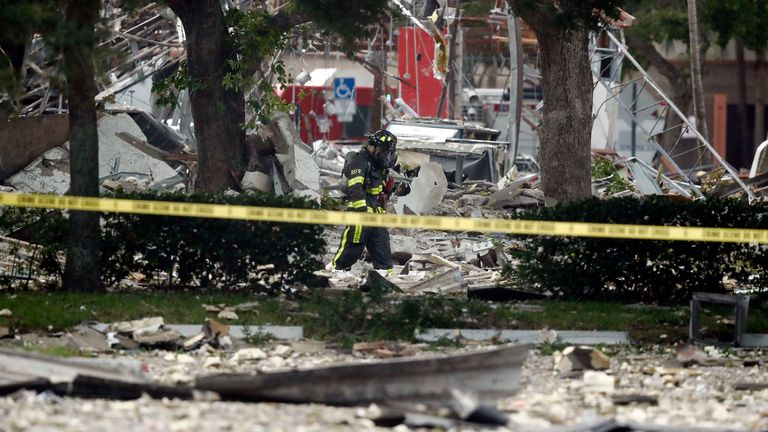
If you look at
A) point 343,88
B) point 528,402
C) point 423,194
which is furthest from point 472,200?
point 528,402

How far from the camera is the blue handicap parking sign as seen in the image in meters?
33.3

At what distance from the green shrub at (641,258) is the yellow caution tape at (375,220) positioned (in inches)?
16.5

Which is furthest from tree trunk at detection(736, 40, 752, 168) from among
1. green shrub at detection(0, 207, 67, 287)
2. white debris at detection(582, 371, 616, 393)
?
white debris at detection(582, 371, 616, 393)

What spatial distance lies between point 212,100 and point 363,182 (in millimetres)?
2439

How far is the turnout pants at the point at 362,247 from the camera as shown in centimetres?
1538

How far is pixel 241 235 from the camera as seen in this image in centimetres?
1185

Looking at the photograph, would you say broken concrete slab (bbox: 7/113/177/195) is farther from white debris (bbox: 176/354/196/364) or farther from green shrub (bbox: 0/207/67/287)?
white debris (bbox: 176/354/196/364)

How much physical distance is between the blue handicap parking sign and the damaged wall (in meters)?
12.6

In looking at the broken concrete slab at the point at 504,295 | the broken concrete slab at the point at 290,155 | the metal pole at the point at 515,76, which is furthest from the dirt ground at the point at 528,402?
the metal pole at the point at 515,76

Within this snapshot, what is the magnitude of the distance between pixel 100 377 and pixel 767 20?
33106 mm

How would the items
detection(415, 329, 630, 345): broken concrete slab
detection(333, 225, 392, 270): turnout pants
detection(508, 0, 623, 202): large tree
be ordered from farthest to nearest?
detection(508, 0, 623, 202): large tree → detection(333, 225, 392, 270): turnout pants → detection(415, 329, 630, 345): broken concrete slab

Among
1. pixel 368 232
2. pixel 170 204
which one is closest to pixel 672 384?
pixel 170 204

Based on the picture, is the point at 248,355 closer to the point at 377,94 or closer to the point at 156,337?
the point at 156,337

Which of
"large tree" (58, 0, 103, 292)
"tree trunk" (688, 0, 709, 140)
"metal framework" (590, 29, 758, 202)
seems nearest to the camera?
"large tree" (58, 0, 103, 292)
